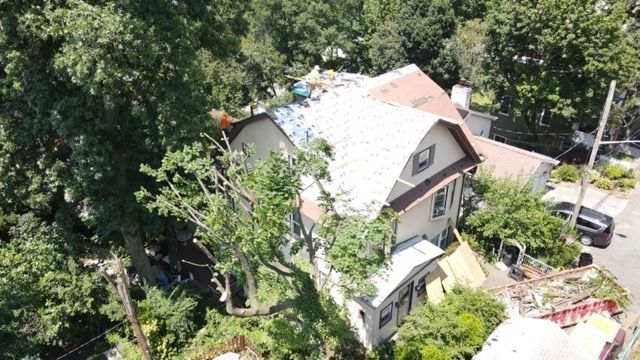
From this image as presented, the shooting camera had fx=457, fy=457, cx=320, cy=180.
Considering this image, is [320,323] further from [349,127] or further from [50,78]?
[50,78]

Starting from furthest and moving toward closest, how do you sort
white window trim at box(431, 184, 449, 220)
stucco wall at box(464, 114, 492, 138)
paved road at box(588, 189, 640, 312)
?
1. stucco wall at box(464, 114, 492, 138)
2. paved road at box(588, 189, 640, 312)
3. white window trim at box(431, 184, 449, 220)

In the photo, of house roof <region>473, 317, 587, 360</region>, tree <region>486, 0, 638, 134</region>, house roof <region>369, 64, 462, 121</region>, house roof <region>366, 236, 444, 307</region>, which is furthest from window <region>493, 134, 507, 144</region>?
house roof <region>473, 317, 587, 360</region>

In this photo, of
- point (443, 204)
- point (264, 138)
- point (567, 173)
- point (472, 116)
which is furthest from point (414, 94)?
point (567, 173)

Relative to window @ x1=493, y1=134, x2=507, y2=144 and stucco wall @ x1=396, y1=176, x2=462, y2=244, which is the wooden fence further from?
window @ x1=493, y1=134, x2=507, y2=144

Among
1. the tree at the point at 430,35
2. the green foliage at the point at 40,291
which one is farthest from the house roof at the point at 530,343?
the tree at the point at 430,35

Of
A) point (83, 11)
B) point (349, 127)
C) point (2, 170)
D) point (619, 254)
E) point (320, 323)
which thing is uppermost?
point (83, 11)

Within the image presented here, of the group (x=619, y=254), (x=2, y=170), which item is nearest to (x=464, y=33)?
(x=619, y=254)
